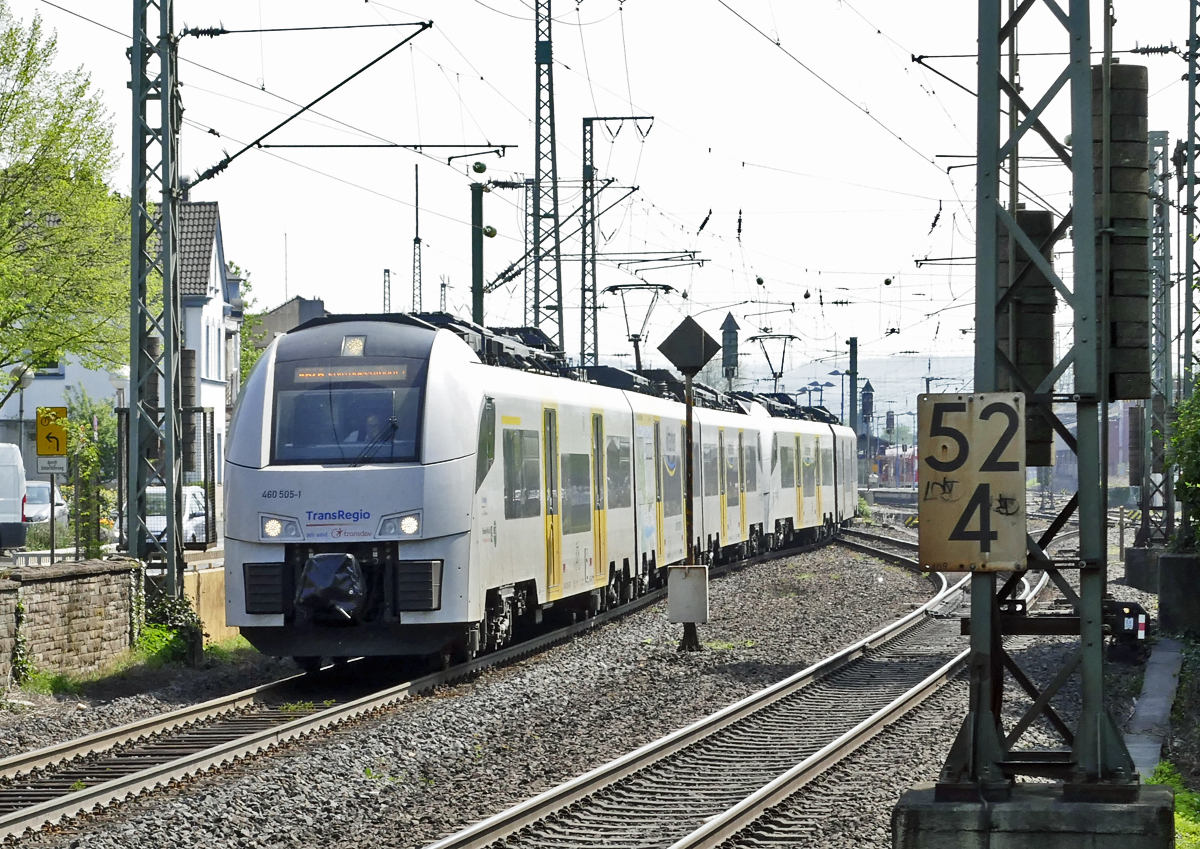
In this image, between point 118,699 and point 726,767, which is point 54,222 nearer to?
point 118,699

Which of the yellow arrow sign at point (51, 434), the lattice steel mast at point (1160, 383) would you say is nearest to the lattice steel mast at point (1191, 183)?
the lattice steel mast at point (1160, 383)

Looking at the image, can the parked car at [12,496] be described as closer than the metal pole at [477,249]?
No

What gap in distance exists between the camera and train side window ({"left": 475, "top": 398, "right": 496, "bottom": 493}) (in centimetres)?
1509

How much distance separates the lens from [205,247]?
2142 inches

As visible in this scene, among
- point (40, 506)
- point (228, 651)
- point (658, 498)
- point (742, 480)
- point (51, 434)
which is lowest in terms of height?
point (228, 651)

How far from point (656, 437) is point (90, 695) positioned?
37.4 ft

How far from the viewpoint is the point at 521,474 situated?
16.7 metres

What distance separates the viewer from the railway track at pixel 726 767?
28.7ft

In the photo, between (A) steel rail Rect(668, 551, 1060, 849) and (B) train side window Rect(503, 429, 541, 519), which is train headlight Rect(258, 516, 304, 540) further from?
(A) steel rail Rect(668, 551, 1060, 849)

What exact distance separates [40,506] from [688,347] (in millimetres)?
25281

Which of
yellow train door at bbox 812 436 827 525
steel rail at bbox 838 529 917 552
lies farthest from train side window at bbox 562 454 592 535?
yellow train door at bbox 812 436 827 525

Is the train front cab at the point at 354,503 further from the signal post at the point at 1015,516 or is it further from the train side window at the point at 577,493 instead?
the signal post at the point at 1015,516

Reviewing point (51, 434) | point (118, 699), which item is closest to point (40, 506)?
point (51, 434)

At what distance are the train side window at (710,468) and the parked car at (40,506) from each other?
615 inches
